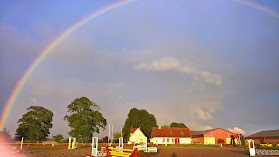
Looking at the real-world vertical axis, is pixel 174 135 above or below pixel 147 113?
below

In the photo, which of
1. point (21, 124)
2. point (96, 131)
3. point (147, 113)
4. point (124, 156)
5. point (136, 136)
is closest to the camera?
point (124, 156)

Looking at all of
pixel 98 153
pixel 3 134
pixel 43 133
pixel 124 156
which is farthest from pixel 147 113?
pixel 124 156

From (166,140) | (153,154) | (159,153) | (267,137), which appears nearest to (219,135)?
(267,137)

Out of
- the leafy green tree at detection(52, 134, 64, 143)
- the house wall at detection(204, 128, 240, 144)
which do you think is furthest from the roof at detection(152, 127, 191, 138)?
the leafy green tree at detection(52, 134, 64, 143)

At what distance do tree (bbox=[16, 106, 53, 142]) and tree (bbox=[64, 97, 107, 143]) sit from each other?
4554mm

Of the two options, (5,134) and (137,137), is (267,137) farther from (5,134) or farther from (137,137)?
(5,134)

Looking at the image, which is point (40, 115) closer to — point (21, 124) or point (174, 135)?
point (21, 124)

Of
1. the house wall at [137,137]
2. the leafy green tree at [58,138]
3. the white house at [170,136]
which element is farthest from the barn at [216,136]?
the leafy green tree at [58,138]

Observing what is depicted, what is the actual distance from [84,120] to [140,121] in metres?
29.4

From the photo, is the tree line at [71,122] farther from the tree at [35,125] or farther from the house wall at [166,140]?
the house wall at [166,140]

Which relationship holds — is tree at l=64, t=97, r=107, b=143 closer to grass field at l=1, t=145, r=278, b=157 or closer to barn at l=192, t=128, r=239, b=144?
grass field at l=1, t=145, r=278, b=157

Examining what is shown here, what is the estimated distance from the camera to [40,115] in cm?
4925

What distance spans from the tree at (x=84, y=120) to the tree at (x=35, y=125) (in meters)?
4.55

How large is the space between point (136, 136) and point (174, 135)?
36.5ft
